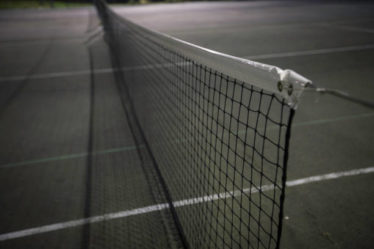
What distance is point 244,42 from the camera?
44.0 feet

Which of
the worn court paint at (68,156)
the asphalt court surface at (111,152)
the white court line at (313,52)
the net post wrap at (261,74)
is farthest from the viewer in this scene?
the white court line at (313,52)

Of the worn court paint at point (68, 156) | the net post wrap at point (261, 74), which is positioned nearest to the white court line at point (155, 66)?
the worn court paint at point (68, 156)

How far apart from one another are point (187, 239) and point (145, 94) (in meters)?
4.66

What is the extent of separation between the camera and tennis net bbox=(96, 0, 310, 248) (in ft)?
6.86

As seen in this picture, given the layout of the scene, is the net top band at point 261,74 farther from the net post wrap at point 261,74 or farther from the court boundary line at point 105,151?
the court boundary line at point 105,151

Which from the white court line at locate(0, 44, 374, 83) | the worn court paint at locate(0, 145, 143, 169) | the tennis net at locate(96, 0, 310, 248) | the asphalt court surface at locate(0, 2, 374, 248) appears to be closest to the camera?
the tennis net at locate(96, 0, 310, 248)

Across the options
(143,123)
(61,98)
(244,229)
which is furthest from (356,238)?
(61,98)

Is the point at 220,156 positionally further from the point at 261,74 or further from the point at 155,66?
the point at 155,66

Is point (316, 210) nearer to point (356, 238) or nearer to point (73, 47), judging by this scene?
point (356, 238)

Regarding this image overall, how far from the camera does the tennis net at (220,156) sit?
2092mm

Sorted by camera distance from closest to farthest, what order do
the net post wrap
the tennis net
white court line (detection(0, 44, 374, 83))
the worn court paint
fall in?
the net post wrap < the tennis net < the worn court paint < white court line (detection(0, 44, 374, 83))

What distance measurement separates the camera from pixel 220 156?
402cm

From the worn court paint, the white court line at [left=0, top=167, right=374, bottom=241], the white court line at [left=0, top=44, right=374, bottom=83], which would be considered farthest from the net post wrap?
the white court line at [left=0, top=44, right=374, bottom=83]

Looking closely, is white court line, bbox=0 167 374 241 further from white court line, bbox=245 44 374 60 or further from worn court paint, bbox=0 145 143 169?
white court line, bbox=245 44 374 60
